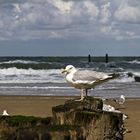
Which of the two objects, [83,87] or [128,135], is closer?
[83,87]

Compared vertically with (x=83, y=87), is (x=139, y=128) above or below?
below

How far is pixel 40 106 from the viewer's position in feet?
52.4

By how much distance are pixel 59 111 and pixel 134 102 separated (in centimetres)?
1152

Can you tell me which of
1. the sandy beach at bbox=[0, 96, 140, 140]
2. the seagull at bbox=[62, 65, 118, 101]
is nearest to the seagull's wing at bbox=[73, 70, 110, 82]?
the seagull at bbox=[62, 65, 118, 101]

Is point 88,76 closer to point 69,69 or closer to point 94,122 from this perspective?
point 69,69

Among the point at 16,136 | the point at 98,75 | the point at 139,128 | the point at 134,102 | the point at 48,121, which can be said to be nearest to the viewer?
the point at 16,136

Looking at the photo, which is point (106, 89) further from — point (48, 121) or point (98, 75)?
point (48, 121)

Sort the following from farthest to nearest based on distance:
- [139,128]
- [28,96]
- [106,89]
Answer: [106,89]
[28,96]
[139,128]

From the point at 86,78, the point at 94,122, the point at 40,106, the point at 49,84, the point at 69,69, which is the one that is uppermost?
the point at 69,69

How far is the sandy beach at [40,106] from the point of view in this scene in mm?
12623

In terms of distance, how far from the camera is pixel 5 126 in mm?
5211

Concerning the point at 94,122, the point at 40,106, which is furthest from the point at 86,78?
the point at 40,106

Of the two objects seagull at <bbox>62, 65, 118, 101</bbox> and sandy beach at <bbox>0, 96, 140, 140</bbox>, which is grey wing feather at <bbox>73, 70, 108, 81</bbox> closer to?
seagull at <bbox>62, 65, 118, 101</bbox>

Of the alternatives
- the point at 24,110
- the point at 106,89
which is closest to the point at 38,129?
the point at 24,110
